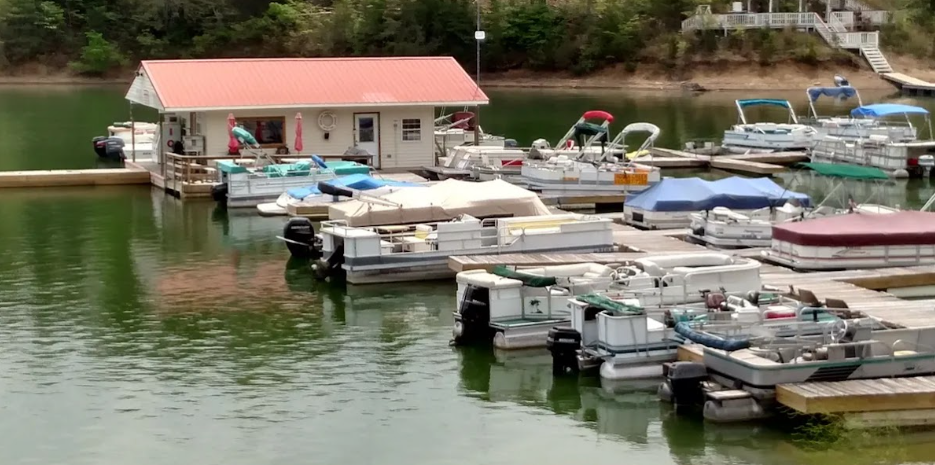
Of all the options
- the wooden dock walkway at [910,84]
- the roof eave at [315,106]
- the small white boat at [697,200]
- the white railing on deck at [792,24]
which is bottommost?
the small white boat at [697,200]

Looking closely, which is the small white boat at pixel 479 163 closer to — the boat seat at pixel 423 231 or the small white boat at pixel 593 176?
the small white boat at pixel 593 176

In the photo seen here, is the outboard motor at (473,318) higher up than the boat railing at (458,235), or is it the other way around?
the boat railing at (458,235)

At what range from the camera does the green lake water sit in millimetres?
18188

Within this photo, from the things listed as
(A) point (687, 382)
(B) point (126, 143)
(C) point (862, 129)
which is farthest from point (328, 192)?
(C) point (862, 129)

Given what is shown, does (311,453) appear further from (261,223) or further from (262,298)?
(261,223)

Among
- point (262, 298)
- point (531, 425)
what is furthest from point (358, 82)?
point (531, 425)

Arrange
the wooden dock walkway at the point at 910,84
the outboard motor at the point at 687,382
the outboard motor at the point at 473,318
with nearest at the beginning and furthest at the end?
the outboard motor at the point at 687,382, the outboard motor at the point at 473,318, the wooden dock walkway at the point at 910,84

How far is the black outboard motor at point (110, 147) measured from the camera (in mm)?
51969

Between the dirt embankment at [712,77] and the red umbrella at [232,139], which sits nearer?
the red umbrella at [232,139]

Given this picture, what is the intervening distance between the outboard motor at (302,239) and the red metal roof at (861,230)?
32.4ft

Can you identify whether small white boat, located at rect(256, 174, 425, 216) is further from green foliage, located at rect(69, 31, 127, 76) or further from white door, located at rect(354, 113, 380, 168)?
green foliage, located at rect(69, 31, 127, 76)

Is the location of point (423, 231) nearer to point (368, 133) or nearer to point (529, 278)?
point (529, 278)

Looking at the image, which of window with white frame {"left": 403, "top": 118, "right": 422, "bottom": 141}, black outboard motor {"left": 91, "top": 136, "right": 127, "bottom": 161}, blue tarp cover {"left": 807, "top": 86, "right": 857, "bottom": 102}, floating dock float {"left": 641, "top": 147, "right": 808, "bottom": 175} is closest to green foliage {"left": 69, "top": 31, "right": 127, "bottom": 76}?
black outboard motor {"left": 91, "top": 136, "right": 127, "bottom": 161}

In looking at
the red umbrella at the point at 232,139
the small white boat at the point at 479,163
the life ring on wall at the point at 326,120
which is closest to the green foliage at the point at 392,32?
the small white boat at the point at 479,163
